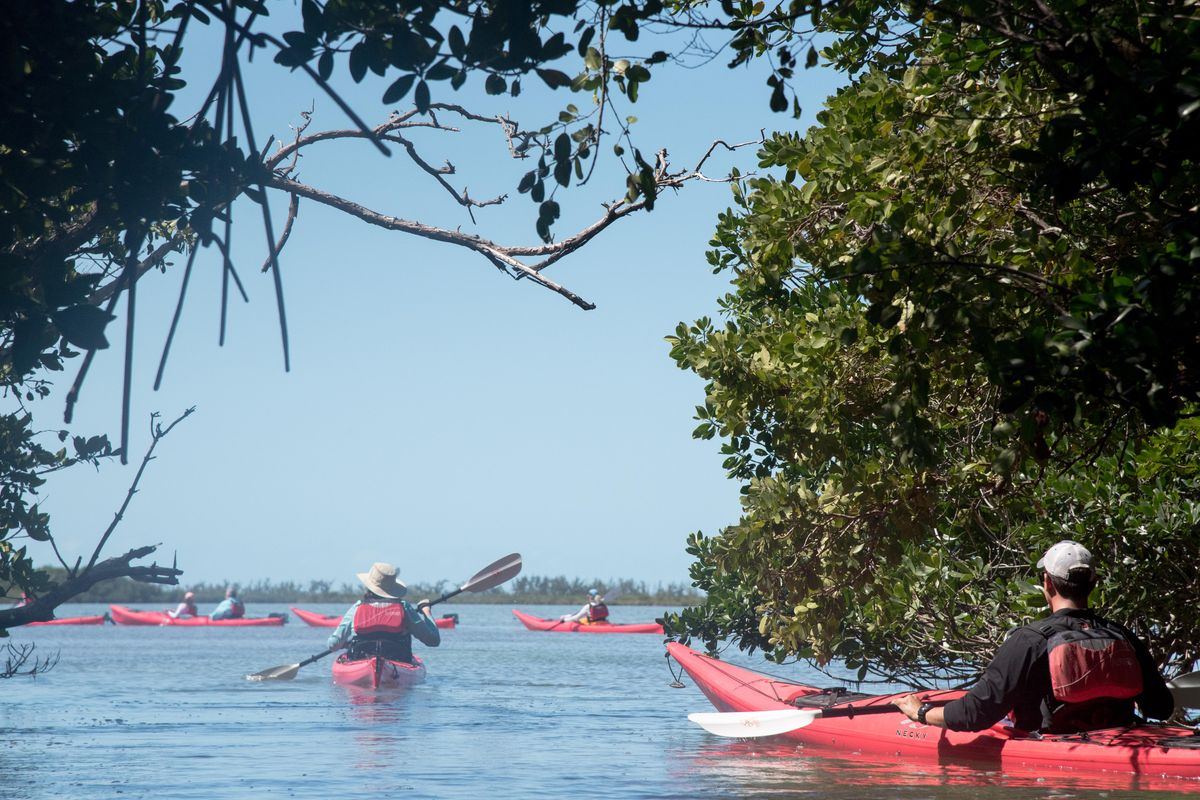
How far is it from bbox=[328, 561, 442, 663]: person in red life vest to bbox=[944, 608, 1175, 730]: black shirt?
438 inches

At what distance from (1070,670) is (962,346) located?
182 cm

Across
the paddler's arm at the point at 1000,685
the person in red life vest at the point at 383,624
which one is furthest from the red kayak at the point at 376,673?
the paddler's arm at the point at 1000,685

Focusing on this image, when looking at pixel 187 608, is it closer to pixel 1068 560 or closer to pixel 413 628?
pixel 413 628

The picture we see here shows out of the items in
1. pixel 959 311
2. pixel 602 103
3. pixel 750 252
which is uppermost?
pixel 750 252

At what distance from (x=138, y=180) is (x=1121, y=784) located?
5694 millimetres

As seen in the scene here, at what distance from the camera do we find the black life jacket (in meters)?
6.42

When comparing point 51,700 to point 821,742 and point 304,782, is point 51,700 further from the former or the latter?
point 821,742

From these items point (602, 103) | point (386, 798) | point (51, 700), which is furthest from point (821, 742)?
point (51, 700)

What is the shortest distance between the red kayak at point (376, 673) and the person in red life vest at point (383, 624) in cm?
15

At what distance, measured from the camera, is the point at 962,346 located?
6.95m

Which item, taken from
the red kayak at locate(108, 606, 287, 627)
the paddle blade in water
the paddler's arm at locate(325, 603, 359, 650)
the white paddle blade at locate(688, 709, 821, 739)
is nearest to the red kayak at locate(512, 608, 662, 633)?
the red kayak at locate(108, 606, 287, 627)

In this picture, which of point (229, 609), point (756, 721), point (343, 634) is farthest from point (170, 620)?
point (756, 721)

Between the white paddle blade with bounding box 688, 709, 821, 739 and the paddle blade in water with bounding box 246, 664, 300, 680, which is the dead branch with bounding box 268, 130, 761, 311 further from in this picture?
the paddle blade in water with bounding box 246, 664, 300, 680

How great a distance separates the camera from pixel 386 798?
8.01 m
